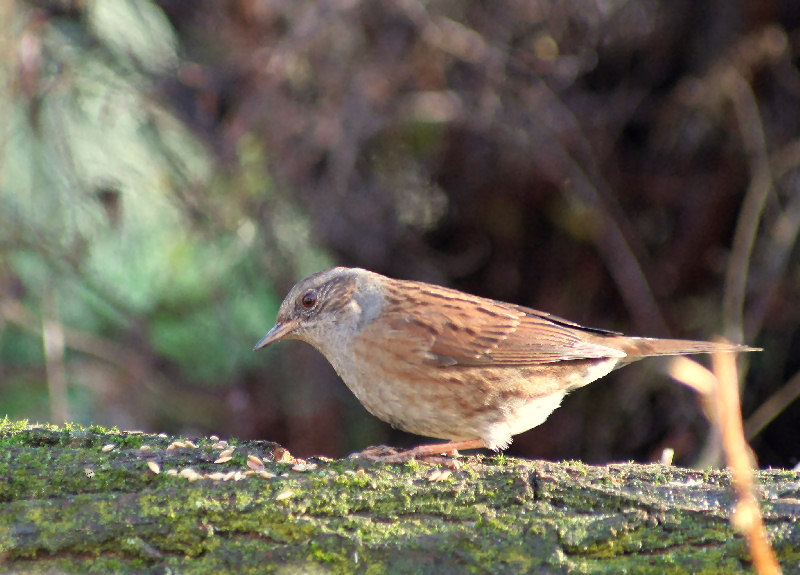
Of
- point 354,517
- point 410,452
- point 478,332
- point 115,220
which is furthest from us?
point 115,220

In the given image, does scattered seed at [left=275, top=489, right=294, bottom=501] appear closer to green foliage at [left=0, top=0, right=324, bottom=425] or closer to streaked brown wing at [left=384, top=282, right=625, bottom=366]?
streaked brown wing at [left=384, top=282, right=625, bottom=366]

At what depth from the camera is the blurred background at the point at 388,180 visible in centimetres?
602

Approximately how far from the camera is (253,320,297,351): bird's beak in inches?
166

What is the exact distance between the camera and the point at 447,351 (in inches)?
155

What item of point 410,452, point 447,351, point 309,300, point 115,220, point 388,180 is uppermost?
point 388,180

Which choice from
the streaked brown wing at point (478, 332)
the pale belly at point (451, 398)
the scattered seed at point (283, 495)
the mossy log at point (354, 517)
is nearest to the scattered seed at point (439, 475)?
the mossy log at point (354, 517)

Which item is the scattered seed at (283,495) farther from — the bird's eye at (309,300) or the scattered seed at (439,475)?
the bird's eye at (309,300)

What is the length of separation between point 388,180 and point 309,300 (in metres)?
2.43

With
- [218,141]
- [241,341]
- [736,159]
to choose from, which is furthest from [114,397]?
[736,159]

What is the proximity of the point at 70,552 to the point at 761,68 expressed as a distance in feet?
17.2

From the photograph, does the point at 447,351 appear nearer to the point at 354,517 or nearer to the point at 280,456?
the point at 280,456

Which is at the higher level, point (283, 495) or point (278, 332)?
point (278, 332)

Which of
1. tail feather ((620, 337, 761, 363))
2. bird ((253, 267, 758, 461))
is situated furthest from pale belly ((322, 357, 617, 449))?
tail feather ((620, 337, 761, 363))

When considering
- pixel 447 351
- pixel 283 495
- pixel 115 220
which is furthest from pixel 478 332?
pixel 115 220
